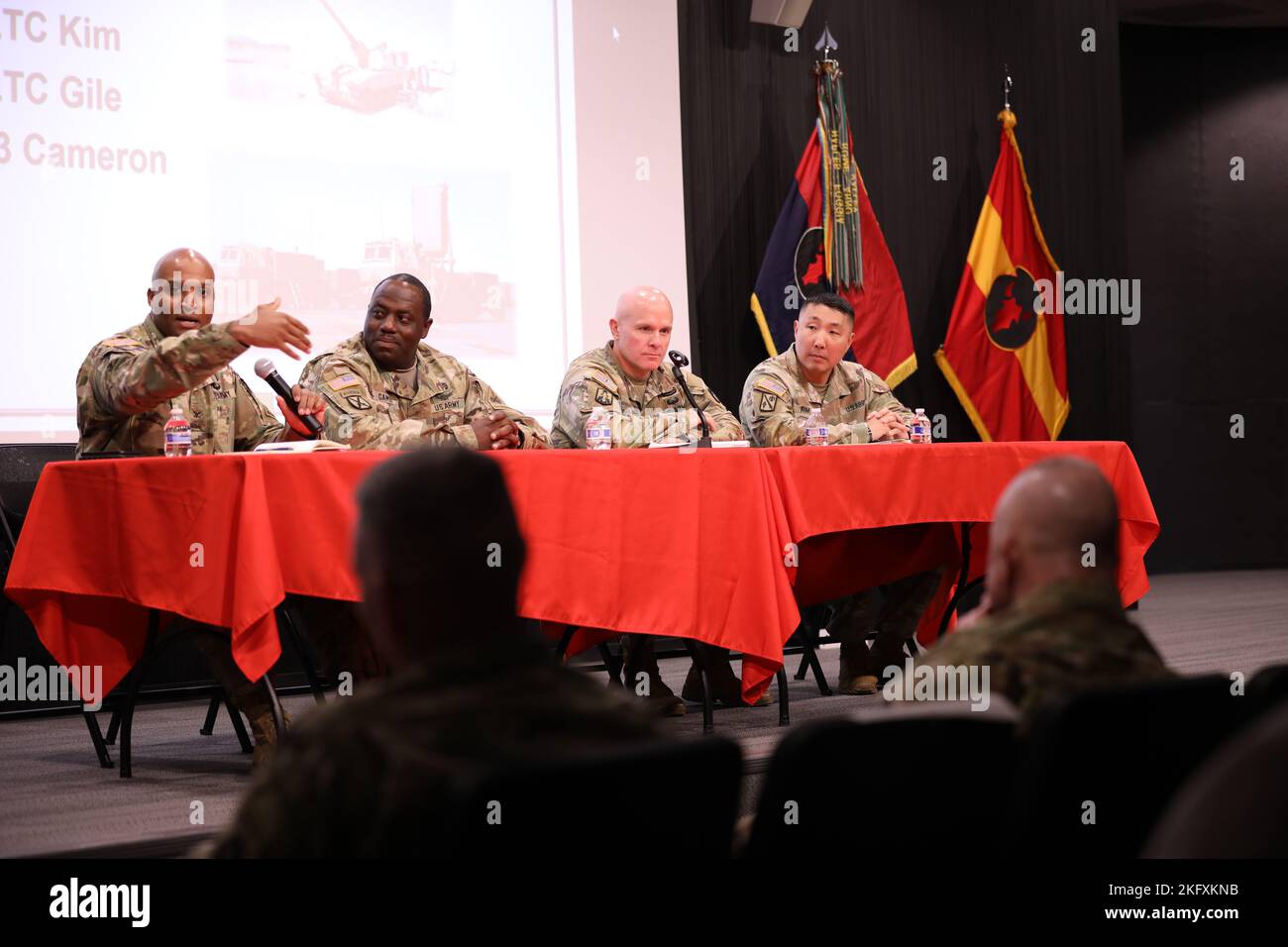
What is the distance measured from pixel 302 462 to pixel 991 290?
15.7ft

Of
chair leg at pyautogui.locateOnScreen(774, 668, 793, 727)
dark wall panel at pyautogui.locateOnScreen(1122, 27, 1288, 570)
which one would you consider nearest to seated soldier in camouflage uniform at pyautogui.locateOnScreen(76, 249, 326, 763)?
chair leg at pyautogui.locateOnScreen(774, 668, 793, 727)

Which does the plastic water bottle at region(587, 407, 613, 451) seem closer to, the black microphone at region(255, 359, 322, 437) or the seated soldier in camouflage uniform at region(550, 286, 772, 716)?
the seated soldier in camouflage uniform at region(550, 286, 772, 716)

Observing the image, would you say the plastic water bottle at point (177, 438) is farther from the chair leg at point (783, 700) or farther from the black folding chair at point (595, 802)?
the black folding chair at point (595, 802)

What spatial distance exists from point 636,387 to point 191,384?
5.13ft

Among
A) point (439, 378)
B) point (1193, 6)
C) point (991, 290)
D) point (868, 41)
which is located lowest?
point (439, 378)

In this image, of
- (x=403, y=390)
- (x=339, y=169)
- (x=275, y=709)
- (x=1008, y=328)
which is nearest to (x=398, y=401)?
(x=403, y=390)

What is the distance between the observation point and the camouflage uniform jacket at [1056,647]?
1.49m

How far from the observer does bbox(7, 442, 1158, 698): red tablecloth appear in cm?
311

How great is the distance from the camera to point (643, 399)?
4.58 meters

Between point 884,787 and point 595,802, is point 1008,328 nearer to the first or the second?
point 884,787
